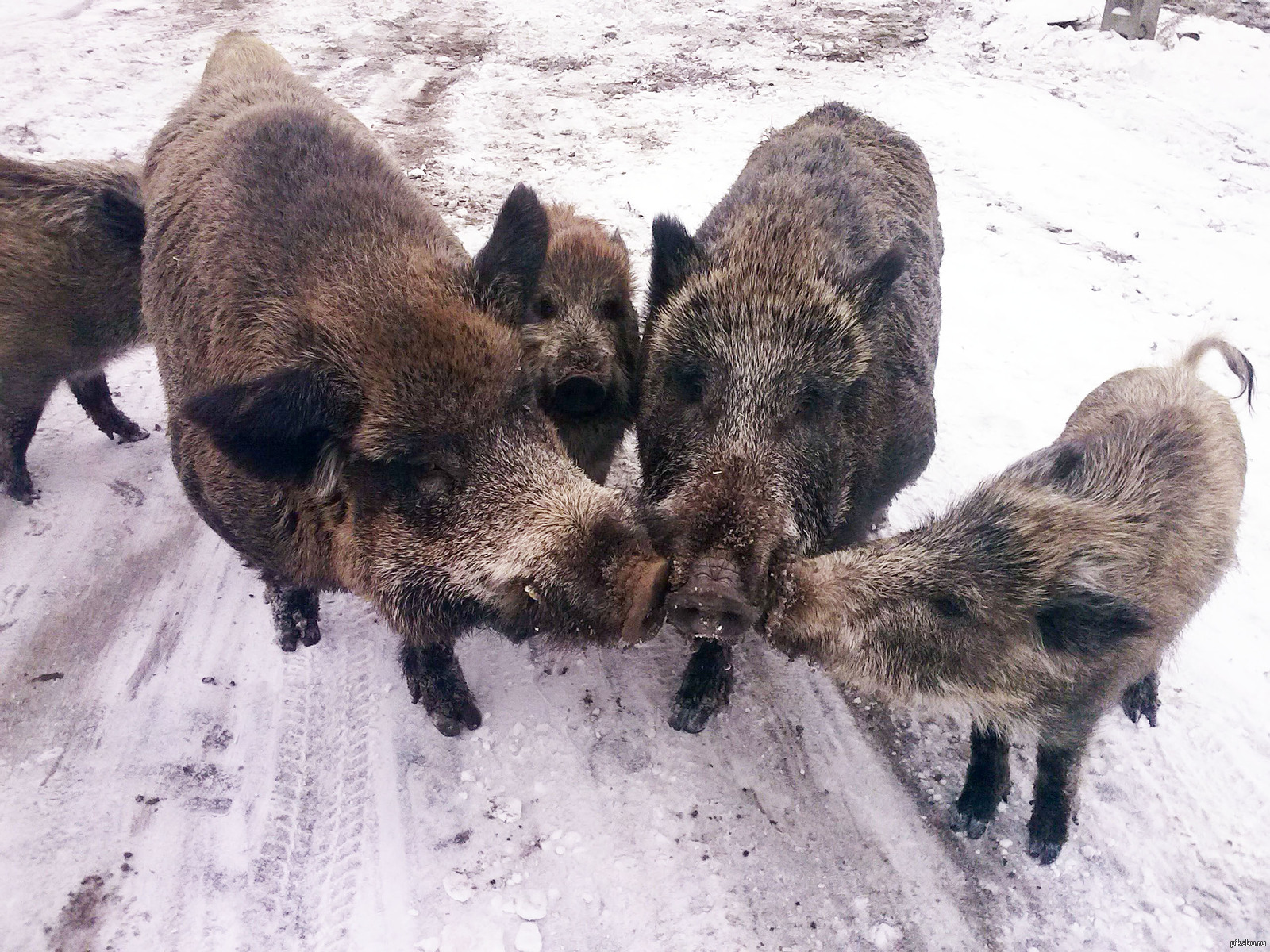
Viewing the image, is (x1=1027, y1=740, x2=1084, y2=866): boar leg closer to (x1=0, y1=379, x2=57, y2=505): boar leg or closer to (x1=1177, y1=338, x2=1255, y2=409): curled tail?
(x1=1177, y1=338, x2=1255, y2=409): curled tail

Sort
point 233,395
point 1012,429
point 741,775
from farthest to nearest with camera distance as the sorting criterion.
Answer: point 1012,429 < point 741,775 < point 233,395

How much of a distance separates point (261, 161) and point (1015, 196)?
7501mm

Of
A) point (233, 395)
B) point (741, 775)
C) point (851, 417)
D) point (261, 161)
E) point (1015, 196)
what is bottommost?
point (741, 775)

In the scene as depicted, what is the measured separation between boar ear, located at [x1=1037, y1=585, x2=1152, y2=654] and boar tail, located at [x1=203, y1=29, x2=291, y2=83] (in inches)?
201

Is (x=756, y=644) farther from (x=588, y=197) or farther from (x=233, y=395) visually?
(x=588, y=197)

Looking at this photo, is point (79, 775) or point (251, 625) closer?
point (79, 775)

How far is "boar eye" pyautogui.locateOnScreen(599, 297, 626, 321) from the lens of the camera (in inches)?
158

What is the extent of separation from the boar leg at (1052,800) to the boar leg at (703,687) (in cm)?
135

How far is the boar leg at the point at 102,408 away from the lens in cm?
486

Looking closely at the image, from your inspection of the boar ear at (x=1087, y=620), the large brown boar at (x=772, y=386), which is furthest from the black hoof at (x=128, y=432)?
the boar ear at (x=1087, y=620)

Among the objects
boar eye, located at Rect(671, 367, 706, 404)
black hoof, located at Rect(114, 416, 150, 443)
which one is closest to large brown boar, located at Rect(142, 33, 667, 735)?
boar eye, located at Rect(671, 367, 706, 404)

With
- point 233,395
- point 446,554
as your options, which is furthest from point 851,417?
point 233,395

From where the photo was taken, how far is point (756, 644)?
4.09m

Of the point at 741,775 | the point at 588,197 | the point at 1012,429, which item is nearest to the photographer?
the point at 741,775
